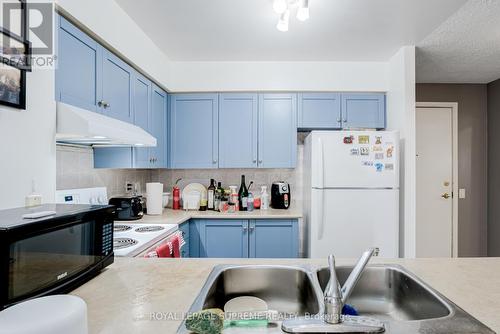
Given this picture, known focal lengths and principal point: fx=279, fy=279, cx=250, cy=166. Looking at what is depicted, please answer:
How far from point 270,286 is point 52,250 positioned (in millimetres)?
796

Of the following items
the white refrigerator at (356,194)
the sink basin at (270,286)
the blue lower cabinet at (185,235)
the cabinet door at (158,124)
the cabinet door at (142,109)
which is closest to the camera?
the sink basin at (270,286)

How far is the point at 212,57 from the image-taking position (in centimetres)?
291

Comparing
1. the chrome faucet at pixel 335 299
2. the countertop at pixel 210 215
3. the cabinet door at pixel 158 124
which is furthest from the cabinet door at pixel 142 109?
the chrome faucet at pixel 335 299

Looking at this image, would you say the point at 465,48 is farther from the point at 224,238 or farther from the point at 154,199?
the point at 154,199

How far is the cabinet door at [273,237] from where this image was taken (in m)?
2.77

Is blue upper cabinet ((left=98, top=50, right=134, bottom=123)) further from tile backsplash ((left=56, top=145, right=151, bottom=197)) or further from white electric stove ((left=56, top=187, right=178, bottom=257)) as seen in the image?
white electric stove ((left=56, top=187, right=178, bottom=257))

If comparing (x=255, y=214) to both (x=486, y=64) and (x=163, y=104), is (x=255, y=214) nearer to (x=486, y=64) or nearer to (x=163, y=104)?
(x=163, y=104)

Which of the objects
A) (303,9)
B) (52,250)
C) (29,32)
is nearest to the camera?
(52,250)

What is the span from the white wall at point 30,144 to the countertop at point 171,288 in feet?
1.53

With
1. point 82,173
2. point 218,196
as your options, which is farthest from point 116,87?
point 218,196

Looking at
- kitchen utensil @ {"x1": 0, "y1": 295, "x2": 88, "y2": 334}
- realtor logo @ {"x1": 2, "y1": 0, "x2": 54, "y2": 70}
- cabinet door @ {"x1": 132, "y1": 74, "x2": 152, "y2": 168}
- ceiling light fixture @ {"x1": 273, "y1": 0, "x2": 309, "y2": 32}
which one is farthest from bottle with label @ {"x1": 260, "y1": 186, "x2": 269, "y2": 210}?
kitchen utensil @ {"x1": 0, "y1": 295, "x2": 88, "y2": 334}

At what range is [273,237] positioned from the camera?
2.77 metres

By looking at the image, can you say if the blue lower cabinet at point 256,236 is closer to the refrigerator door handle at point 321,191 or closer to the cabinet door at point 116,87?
the refrigerator door handle at point 321,191

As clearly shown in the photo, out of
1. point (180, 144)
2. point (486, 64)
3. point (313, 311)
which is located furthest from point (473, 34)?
point (180, 144)
